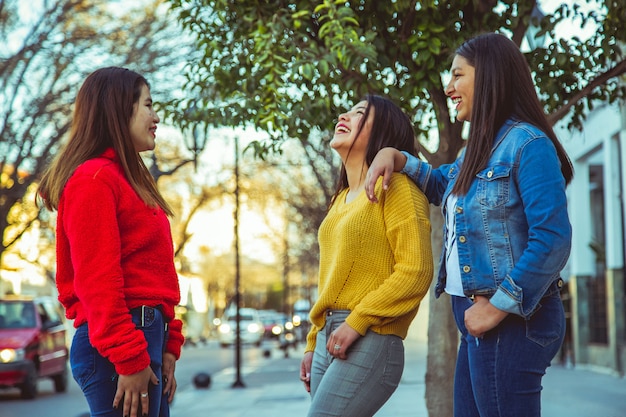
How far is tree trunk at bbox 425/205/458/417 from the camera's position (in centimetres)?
688

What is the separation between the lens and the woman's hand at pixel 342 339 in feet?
10.6

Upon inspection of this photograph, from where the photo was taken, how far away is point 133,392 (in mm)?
2859

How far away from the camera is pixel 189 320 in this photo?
5800cm

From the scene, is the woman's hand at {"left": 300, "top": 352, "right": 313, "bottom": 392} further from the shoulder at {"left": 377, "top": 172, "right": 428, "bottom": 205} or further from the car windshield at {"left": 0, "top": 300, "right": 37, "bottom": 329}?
the car windshield at {"left": 0, "top": 300, "right": 37, "bottom": 329}

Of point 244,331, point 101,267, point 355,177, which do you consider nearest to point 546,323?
point 355,177

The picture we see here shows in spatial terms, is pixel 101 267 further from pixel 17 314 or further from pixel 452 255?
pixel 17 314

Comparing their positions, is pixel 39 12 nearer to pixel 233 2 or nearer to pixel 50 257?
pixel 233 2

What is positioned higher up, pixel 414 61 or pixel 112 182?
pixel 414 61

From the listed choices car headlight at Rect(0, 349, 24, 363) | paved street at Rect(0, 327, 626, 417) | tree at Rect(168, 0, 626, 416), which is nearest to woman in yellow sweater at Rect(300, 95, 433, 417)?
tree at Rect(168, 0, 626, 416)

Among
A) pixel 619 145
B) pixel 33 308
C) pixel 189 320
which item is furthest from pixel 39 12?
pixel 189 320

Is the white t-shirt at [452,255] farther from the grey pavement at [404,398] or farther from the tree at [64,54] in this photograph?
the tree at [64,54]

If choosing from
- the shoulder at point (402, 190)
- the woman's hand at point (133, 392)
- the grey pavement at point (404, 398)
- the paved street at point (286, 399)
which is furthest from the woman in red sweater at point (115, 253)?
the grey pavement at point (404, 398)

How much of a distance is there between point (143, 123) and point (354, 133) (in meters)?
0.84

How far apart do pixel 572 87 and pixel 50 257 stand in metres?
38.2
